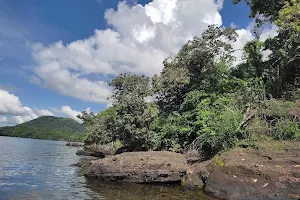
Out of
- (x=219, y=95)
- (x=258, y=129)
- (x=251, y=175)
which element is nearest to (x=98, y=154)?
(x=219, y=95)

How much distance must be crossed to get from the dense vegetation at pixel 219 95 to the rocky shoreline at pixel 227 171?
2.48 metres

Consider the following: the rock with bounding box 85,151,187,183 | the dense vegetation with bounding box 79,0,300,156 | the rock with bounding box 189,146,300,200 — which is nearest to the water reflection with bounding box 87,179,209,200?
the rock with bounding box 85,151,187,183

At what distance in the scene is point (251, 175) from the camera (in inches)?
568

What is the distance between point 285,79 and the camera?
26.9 meters

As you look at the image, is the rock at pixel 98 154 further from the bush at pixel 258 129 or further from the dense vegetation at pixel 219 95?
the bush at pixel 258 129

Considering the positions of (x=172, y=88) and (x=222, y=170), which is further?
(x=172, y=88)

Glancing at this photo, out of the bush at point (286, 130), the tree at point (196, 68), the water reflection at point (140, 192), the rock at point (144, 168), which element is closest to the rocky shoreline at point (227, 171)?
the rock at point (144, 168)

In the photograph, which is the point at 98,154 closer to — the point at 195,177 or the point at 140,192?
the point at 195,177

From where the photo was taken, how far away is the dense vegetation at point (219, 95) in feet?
65.7

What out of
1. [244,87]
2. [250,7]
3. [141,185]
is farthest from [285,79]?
[141,185]

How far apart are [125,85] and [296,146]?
77.5 feet

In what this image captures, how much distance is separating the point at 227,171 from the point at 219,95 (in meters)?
13.4

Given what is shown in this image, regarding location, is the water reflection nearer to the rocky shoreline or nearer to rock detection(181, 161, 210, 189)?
rock detection(181, 161, 210, 189)

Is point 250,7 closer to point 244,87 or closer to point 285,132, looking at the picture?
point 244,87
